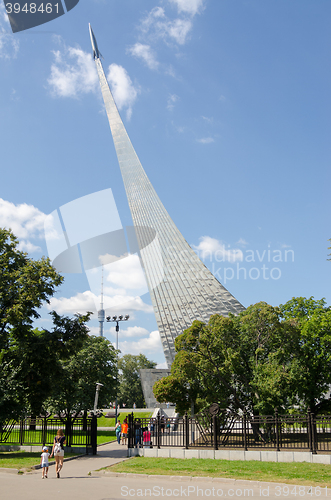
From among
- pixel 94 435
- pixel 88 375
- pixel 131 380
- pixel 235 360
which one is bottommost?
pixel 131 380

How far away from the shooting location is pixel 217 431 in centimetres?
1284

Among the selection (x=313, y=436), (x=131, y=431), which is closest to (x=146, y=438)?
(x=131, y=431)

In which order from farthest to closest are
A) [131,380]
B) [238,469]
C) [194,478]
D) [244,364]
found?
[131,380] → [244,364] → [238,469] → [194,478]

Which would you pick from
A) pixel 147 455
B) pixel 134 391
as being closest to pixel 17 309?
pixel 147 455

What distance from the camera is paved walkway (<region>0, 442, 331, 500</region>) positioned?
Result: 721 cm

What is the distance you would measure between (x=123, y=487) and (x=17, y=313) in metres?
7.79

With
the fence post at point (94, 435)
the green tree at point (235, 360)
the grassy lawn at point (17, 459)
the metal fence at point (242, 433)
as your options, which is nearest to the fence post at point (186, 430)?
the metal fence at point (242, 433)

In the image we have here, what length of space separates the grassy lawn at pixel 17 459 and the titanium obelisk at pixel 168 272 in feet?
68.7

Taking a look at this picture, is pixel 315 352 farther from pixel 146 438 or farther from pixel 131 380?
pixel 131 380

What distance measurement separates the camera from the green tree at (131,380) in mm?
58906

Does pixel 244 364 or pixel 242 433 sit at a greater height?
pixel 244 364

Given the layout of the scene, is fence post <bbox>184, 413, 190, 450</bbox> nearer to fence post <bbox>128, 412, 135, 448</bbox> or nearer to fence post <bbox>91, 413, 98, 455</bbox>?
fence post <bbox>128, 412, 135, 448</bbox>

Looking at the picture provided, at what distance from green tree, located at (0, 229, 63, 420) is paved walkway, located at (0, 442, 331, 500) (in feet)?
14.4

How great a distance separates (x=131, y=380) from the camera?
61219 millimetres
